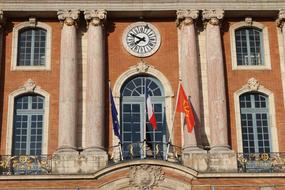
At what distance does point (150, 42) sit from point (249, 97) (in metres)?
4.82

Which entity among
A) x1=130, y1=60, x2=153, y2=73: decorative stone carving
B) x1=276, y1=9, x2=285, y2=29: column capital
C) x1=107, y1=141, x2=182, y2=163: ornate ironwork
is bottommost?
x1=107, y1=141, x2=182, y2=163: ornate ironwork

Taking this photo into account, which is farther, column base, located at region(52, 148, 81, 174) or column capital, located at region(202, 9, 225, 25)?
column capital, located at region(202, 9, 225, 25)

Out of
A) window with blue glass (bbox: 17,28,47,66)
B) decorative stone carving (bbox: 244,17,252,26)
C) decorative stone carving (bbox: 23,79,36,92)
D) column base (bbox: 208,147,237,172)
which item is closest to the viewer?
column base (bbox: 208,147,237,172)

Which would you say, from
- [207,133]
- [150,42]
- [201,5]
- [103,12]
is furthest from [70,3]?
[207,133]

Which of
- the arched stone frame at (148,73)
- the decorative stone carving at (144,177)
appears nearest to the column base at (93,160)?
the decorative stone carving at (144,177)

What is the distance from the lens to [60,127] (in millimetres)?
26266

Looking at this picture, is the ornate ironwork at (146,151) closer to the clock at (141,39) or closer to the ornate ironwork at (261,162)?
the ornate ironwork at (261,162)

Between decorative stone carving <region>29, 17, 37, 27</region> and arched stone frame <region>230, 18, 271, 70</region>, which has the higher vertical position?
decorative stone carving <region>29, 17, 37, 27</region>

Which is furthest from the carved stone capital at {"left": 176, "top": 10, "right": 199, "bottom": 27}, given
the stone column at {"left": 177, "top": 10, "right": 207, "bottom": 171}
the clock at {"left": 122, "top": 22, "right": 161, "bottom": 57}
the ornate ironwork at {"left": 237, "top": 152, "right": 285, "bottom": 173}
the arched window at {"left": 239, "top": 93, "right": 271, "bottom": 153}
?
the ornate ironwork at {"left": 237, "top": 152, "right": 285, "bottom": 173}

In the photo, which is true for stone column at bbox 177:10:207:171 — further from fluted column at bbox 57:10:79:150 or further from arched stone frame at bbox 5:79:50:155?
arched stone frame at bbox 5:79:50:155

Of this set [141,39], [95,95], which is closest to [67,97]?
[95,95]

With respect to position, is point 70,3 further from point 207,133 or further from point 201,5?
point 207,133

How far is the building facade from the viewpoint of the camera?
2559 cm

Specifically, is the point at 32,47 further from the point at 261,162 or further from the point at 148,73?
the point at 261,162
